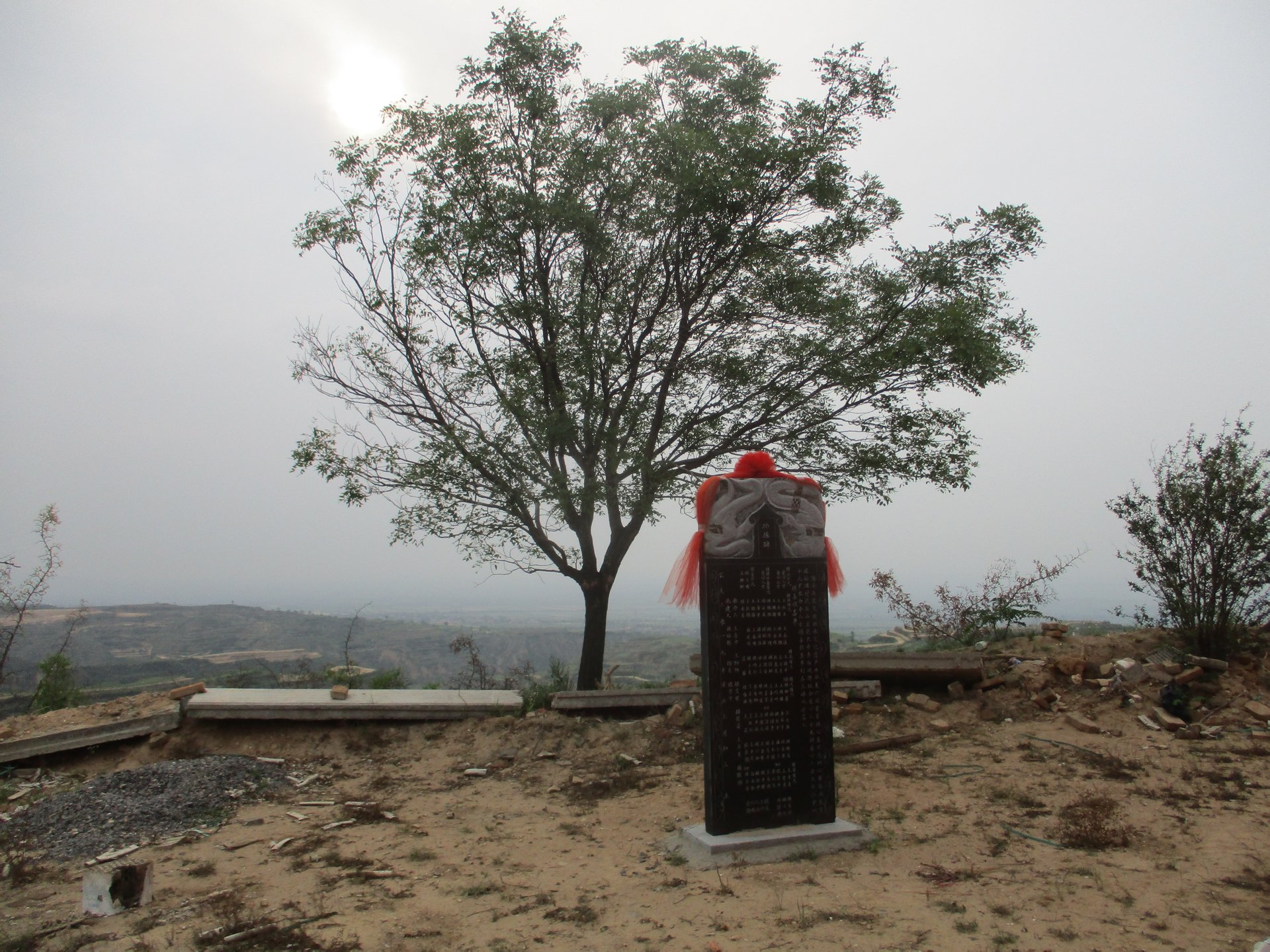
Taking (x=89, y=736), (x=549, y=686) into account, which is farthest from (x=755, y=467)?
(x=89, y=736)

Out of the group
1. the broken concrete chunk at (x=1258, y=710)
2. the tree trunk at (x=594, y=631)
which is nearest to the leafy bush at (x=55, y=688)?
the tree trunk at (x=594, y=631)

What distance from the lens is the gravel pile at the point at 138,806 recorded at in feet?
19.0

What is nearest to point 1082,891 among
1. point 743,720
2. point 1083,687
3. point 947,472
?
point 743,720

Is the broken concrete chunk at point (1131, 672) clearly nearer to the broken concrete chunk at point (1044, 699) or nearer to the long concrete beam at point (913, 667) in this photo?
the broken concrete chunk at point (1044, 699)

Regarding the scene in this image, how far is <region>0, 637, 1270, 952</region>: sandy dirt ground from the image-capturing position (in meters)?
3.86

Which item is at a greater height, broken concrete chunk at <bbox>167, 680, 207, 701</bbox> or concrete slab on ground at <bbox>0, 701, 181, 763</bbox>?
broken concrete chunk at <bbox>167, 680, 207, 701</bbox>

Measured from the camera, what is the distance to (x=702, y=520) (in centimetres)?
528

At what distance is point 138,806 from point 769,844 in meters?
4.94

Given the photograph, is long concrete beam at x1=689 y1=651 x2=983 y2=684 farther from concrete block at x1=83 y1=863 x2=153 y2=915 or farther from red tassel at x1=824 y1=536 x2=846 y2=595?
concrete block at x1=83 y1=863 x2=153 y2=915

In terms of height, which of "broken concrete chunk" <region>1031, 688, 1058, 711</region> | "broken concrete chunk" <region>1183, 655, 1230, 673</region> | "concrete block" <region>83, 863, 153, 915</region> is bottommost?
"concrete block" <region>83, 863, 153, 915</region>

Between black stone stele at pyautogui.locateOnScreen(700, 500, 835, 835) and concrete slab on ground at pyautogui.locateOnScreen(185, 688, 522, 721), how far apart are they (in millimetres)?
3991

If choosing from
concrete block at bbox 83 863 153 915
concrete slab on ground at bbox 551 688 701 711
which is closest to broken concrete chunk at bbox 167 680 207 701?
concrete slab on ground at bbox 551 688 701 711

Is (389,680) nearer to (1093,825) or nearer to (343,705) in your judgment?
(343,705)

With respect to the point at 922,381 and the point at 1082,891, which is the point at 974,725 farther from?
the point at 922,381
